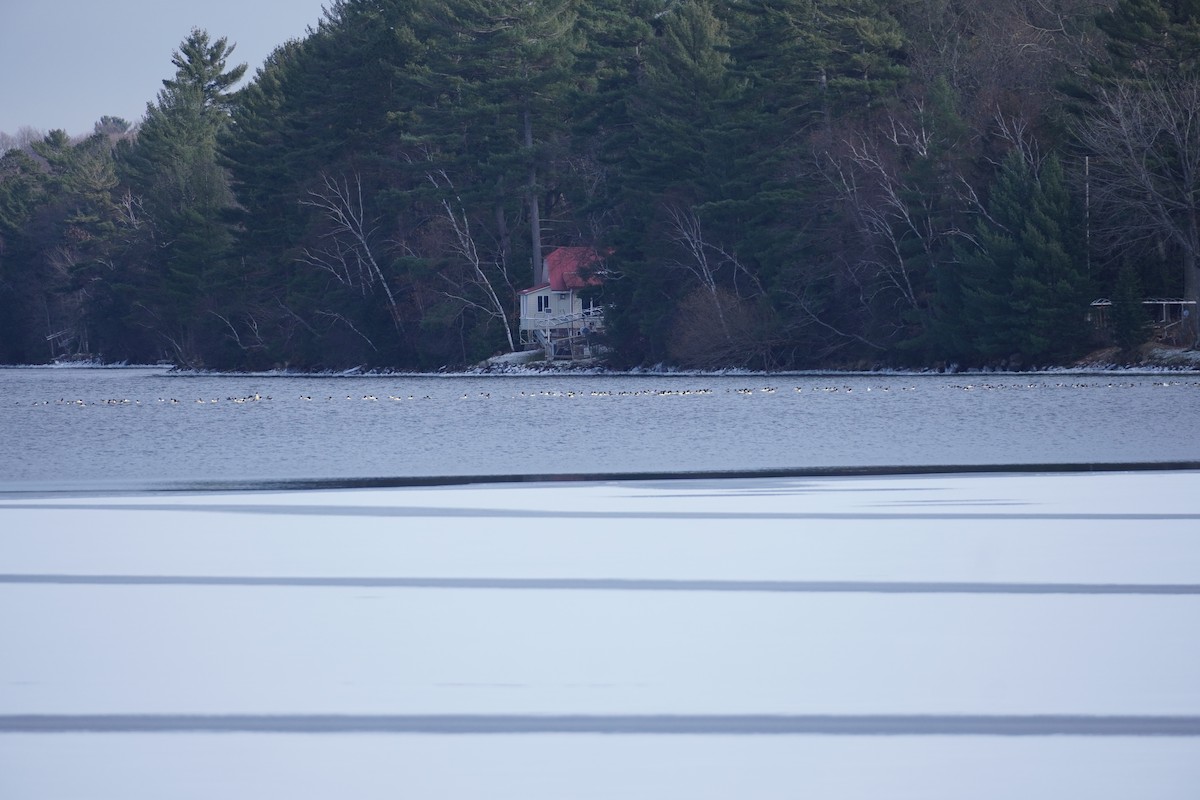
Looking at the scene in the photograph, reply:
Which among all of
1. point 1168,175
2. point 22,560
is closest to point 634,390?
point 1168,175

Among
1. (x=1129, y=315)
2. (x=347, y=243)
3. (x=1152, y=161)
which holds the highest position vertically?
(x=1152, y=161)

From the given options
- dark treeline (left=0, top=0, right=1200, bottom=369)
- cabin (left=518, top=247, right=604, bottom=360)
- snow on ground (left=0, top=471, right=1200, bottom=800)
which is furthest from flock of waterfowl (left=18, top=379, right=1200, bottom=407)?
snow on ground (left=0, top=471, right=1200, bottom=800)

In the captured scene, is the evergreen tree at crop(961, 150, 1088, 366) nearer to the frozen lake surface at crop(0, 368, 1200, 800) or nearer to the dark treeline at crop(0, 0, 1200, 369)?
the dark treeline at crop(0, 0, 1200, 369)

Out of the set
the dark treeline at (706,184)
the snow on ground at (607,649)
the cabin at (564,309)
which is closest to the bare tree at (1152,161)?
the dark treeline at (706,184)

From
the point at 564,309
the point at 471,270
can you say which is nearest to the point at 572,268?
the point at 564,309

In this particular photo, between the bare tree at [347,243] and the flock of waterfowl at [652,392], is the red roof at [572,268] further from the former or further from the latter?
the flock of waterfowl at [652,392]

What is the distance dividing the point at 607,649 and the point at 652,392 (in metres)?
35.3

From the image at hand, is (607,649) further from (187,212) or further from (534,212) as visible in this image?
(187,212)

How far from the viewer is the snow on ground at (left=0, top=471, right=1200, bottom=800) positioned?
5375 millimetres

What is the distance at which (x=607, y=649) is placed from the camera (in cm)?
724

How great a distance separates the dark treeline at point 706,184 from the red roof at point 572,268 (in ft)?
3.02

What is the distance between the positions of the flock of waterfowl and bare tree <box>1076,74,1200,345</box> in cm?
735

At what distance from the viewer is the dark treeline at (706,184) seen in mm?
46125

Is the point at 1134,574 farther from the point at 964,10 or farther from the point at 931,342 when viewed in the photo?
the point at 964,10
